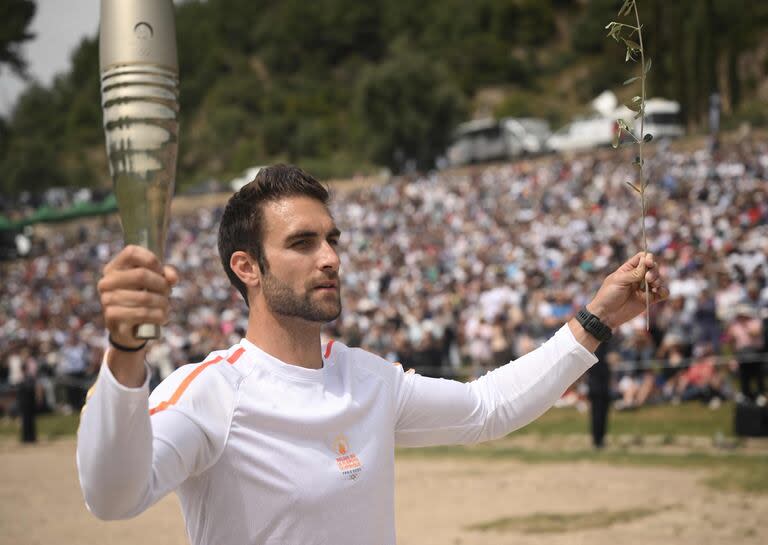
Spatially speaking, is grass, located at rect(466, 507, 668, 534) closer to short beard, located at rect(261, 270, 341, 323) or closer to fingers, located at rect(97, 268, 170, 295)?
short beard, located at rect(261, 270, 341, 323)

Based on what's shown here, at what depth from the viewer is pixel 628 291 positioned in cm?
309

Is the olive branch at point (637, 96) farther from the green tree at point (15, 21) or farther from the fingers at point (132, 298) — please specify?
the green tree at point (15, 21)

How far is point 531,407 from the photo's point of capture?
314cm

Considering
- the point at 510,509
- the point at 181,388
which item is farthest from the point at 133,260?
the point at 510,509

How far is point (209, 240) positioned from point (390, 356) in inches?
656

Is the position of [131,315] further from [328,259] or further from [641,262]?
[641,262]

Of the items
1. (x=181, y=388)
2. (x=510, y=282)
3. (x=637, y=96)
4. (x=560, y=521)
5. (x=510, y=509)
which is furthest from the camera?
(x=510, y=282)

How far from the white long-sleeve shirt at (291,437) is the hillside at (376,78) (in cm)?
3797

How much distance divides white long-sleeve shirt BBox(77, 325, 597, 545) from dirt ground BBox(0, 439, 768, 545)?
5.76 metres

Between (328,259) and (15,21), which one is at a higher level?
(15,21)

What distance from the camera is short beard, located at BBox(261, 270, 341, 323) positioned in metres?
2.87

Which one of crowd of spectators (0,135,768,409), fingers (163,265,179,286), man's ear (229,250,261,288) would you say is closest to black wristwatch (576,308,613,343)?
man's ear (229,250,261,288)

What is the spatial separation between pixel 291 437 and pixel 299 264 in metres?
0.51

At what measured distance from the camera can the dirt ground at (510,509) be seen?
A: 867cm
